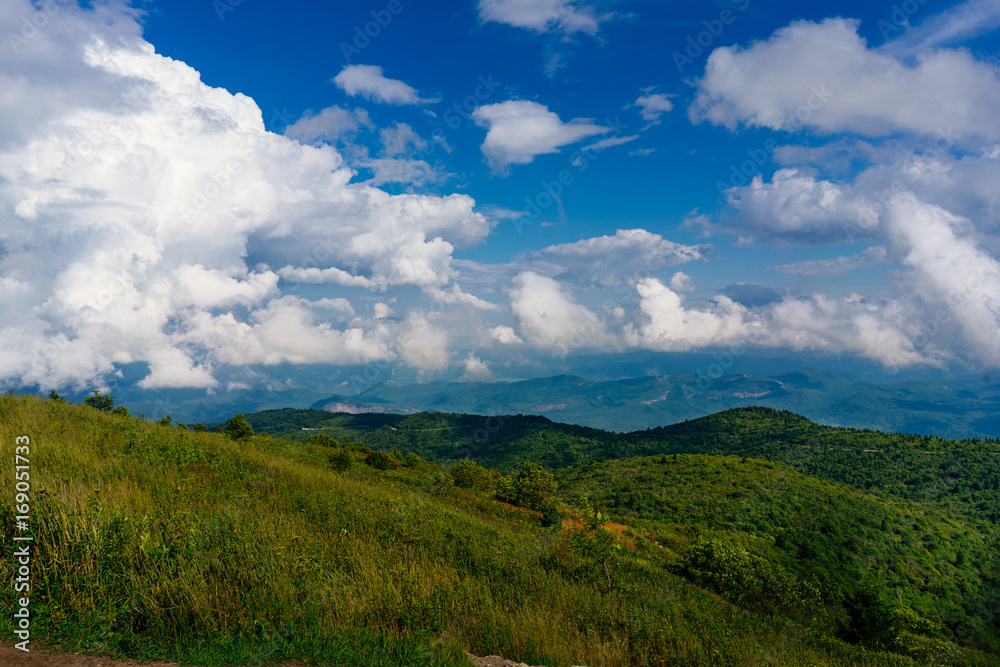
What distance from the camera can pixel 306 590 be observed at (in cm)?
636

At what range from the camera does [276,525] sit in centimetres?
841

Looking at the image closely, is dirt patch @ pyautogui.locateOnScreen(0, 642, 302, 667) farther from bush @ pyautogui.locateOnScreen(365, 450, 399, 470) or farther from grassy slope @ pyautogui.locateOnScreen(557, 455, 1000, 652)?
grassy slope @ pyautogui.locateOnScreen(557, 455, 1000, 652)

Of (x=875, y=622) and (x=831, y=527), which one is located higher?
(x=875, y=622)

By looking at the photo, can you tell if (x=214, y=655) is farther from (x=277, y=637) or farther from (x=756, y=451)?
(x=756, y=451)

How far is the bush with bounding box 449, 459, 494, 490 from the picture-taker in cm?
3225

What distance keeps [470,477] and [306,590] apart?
27.7 metres

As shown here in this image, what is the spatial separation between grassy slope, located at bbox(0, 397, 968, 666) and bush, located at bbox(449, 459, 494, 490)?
22.4m

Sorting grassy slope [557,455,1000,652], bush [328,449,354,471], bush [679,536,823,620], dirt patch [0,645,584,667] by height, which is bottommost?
grassy slope [557,455,1000,652]

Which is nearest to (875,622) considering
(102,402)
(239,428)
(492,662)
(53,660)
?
(492,662)

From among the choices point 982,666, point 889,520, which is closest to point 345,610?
point 982,666

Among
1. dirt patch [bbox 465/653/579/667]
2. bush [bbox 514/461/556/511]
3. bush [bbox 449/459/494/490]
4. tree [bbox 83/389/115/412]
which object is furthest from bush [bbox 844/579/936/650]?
tree [bbox 83/389/115/412]

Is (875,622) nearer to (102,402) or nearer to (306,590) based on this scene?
(306,590)

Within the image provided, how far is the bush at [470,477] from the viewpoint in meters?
32.2

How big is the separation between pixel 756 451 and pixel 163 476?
196785 millimetres
